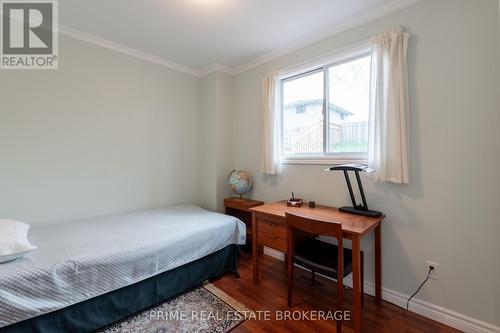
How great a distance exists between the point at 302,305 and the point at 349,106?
185 cm

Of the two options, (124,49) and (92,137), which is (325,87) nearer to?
(124,49)

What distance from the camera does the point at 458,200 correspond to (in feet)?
5.39

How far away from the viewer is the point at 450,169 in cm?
167

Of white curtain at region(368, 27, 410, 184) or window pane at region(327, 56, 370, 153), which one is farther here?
window pane at region(327, 56, 370, 153)

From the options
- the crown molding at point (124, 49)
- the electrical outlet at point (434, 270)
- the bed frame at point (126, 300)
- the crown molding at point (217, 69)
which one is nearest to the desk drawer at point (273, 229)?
the bed frame at point (126, 300)

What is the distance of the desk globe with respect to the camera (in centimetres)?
299

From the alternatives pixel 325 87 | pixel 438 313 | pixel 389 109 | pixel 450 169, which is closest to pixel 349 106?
pixel 325 87

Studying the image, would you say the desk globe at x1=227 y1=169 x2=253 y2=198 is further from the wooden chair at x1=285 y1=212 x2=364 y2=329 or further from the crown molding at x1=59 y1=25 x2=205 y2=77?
the crown molding at x1=59 y1=25 x2=205 y2=77

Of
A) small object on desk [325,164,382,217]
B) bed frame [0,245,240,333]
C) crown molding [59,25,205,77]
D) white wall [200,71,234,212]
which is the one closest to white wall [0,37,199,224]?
crown molding [59,25,205,77]

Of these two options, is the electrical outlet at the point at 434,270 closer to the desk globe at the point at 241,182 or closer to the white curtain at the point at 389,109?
the white curtain at the point at 389,109

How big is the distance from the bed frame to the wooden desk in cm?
48

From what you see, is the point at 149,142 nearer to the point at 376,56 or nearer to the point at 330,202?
the point at 330,202

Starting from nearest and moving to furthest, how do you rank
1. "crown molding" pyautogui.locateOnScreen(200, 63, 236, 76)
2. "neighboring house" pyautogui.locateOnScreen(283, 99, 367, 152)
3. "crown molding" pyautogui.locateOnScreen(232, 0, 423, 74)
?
1. "crown molding" pyautogui.locateOnScreen(232, 0, 423, 74)
2. "neighboring house" pyautogui.locateOnScreen(283, 99, 367, 152)
3. "crown molding" pyautogui.locateOnScreen(200, 63, 236, 76)

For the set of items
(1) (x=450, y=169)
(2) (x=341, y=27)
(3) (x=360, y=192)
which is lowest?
(3) (x=360, y=192)
